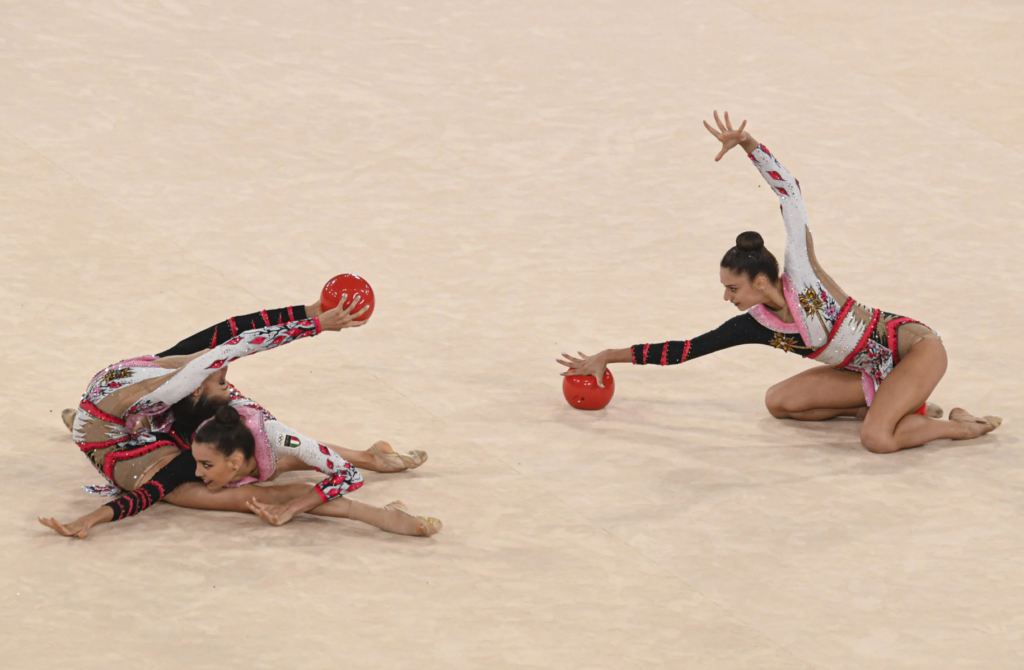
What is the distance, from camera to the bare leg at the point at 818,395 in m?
6.23

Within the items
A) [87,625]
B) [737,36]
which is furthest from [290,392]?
[737,36]

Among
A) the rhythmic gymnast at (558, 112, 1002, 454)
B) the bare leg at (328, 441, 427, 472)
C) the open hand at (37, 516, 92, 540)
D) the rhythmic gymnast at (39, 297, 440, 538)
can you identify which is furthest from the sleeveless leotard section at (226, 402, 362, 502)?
the rhythmic gymnast at (558, 112, 1002, 454)

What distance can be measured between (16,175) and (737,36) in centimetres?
557

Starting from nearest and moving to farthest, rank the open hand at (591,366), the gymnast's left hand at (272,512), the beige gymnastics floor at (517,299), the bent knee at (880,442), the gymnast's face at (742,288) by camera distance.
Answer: the beige gymnastics floor at (517,299), the gymnast's left hand at (272,512), the gymnast's face at (742,288), the bent knee at (880,442), the open hand at (591,366)

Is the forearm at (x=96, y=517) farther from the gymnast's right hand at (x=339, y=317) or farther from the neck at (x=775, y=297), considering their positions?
the neck at (x=775, y=297)

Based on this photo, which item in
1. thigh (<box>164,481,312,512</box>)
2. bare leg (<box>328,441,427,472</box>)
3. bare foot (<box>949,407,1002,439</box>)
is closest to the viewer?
thigh (<box>164,481,312,512</box>)

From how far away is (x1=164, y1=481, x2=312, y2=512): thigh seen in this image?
535cm

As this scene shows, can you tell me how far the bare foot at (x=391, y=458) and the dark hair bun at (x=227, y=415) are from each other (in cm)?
75

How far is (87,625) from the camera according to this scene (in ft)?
15.2

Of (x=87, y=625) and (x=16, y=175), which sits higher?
(x=16, y=175)

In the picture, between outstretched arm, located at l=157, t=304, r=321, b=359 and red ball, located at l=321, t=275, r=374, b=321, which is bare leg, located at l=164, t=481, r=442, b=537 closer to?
outstretched arm, located at l=157, t=304, r=321, b=359

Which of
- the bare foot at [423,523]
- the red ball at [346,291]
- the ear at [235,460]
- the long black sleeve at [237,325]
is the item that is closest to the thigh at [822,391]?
the bare foot at [423,523]

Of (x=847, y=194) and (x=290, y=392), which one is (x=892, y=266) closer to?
(x=847, y=194)

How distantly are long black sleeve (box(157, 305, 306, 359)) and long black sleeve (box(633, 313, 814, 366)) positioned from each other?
65.6 inches
